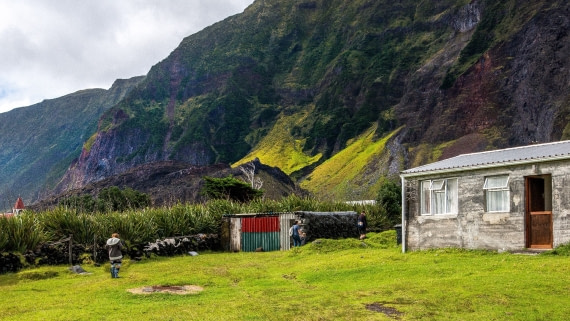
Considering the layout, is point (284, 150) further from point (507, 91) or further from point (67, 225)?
point (67, 225)

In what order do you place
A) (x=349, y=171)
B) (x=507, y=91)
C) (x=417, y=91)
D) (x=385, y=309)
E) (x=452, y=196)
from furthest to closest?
1. (x=417, y=91)
2. (x=349, y=171)
3. (x=507, y=91)
4. (x=452, y=196)
5. (x=385, y=309)

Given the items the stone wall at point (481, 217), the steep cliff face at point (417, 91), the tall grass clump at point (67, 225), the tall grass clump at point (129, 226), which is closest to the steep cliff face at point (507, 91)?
the steep cliff face at point (417, 91)

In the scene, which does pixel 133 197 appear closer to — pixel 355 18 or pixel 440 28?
pixel 440 28

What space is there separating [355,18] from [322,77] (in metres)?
20.4

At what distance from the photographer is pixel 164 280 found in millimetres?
19547

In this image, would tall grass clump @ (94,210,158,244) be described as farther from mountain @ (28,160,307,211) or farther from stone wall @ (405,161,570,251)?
mountain @ (28,160,307,211)

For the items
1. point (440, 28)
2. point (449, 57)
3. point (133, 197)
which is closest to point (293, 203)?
point (133, 197)

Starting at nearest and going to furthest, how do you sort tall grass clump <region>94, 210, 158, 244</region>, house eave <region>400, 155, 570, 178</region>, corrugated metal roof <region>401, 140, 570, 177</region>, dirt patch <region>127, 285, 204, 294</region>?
dirt patch <region>127, 285, 204, 294</region>
house eave <region>400, 155, 570, 178</region>
corrugated metal roof <region>401, 140, 570, 177</region>
tall grass clump <region>94, 210, 158, 244</region>

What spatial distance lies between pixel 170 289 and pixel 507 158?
12590 mm

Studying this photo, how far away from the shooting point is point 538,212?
2078 centimetres

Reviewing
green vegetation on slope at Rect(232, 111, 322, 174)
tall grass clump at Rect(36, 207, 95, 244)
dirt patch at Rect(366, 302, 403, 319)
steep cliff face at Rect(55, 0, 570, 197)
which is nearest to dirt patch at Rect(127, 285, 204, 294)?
dirt patch at Rect(366, 302, 403, 319)

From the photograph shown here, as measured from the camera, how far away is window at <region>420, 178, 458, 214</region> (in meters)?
23.7

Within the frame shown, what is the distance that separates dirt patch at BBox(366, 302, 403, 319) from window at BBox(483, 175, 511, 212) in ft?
31.5

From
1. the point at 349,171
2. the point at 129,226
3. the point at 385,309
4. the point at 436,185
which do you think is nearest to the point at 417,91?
the point at 349,171
